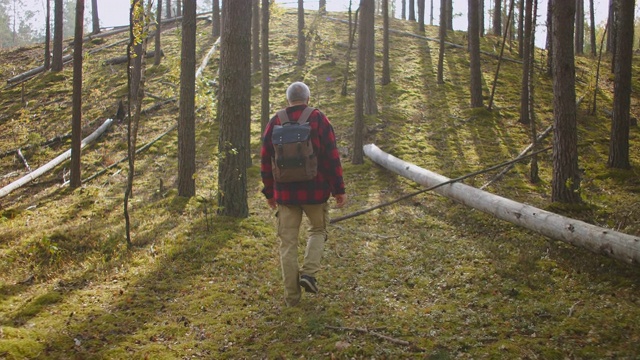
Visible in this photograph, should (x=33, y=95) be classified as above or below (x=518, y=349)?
above

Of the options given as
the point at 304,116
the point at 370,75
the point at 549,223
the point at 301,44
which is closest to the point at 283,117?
the point at 304,116

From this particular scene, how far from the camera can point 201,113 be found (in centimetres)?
2030

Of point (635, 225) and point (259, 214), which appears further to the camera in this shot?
point (259, 214)

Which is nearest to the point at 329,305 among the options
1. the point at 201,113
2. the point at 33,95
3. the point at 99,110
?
the point at 201,113

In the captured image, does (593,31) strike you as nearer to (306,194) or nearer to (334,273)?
(334,273)

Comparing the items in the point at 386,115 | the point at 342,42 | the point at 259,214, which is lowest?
the point at 259,214

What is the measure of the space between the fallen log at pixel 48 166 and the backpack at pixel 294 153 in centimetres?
1084

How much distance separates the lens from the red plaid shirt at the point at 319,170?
18.3 ft

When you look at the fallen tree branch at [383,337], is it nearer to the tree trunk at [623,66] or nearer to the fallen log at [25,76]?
the tree trunk at [623,66]

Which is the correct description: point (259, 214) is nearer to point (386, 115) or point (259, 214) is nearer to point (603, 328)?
point (603, 328)

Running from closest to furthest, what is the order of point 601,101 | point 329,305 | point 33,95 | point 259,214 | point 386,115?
point 329,305 < point 259,214 < point 386,115 < point 601,101 < point 33,95

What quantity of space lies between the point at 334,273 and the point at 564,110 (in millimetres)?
5103

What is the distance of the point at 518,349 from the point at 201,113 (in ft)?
58.6

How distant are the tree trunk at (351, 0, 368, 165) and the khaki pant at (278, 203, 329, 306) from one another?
8.63m
